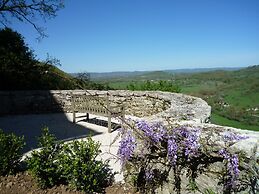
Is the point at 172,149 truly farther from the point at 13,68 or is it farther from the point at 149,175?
the point at 13,68

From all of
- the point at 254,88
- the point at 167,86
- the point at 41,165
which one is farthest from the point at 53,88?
the point at 254,88

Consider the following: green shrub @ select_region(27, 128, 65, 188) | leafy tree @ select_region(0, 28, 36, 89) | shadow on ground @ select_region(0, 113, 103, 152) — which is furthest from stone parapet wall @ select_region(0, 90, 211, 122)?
green shrub @ select_region(27, 128, 65, 188)

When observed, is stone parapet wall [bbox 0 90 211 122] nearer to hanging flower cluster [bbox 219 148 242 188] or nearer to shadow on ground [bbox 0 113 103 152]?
shadow on ground [bbox 0 113 103 152]

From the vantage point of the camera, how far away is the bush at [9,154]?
14.4 ft

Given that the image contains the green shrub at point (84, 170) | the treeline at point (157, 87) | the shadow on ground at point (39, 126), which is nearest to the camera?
the green shrub at point (84, 170)

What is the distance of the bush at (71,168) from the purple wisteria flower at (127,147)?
0.81 meters

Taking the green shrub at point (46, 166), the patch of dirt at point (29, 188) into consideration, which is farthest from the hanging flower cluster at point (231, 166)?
the green shrub at point (46, 166)

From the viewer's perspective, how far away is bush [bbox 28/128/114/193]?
12.6ft

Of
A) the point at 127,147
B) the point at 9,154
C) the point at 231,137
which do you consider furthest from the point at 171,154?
the point at 9,154

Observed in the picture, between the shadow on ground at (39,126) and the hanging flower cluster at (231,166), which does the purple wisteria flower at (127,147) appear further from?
the shadow on ground at (39,126)

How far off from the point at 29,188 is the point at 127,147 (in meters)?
1.81

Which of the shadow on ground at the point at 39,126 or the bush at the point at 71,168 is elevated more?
the bush at the point at 71,168

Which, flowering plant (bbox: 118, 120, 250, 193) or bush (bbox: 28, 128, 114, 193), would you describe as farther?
bush (bbox: 28, 128, 114, 193)

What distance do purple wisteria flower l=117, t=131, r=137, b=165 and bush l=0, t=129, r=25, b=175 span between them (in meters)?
2.09
